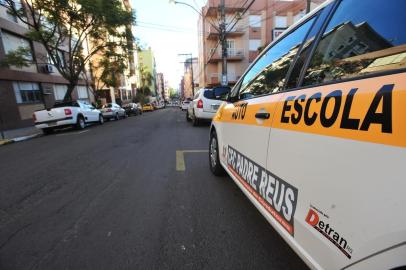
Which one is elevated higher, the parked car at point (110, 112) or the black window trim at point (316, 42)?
the black window trim at point (316, 42)

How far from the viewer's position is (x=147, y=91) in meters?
67.2

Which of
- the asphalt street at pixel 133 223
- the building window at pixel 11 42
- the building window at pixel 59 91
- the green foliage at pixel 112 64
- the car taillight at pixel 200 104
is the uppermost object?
the building window at pixel 11 42

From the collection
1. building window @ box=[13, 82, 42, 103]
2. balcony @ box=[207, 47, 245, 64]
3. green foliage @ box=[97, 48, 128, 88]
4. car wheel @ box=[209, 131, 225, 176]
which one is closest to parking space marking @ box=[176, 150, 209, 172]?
car wheel @ box=[209, 131, 225, 176]

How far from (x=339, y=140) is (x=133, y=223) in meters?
2.24

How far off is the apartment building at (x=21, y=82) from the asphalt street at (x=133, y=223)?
43.2ft

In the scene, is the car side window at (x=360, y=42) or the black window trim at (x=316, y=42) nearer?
the car side window at (x=360, y=42)

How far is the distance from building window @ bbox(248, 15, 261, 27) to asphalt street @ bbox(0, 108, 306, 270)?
33.4 meters

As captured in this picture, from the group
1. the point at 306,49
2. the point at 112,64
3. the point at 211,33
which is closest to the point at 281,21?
the point at 211,33

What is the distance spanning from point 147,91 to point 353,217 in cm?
6924

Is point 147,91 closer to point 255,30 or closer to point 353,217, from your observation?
point 255,30

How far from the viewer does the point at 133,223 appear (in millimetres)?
2643

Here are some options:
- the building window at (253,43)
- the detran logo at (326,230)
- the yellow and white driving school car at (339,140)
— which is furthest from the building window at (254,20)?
the detran logo at (326,230)

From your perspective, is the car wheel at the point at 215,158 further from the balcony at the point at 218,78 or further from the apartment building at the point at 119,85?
the balcony at the point at 218,78

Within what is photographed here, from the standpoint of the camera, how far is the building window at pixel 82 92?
2754cm
